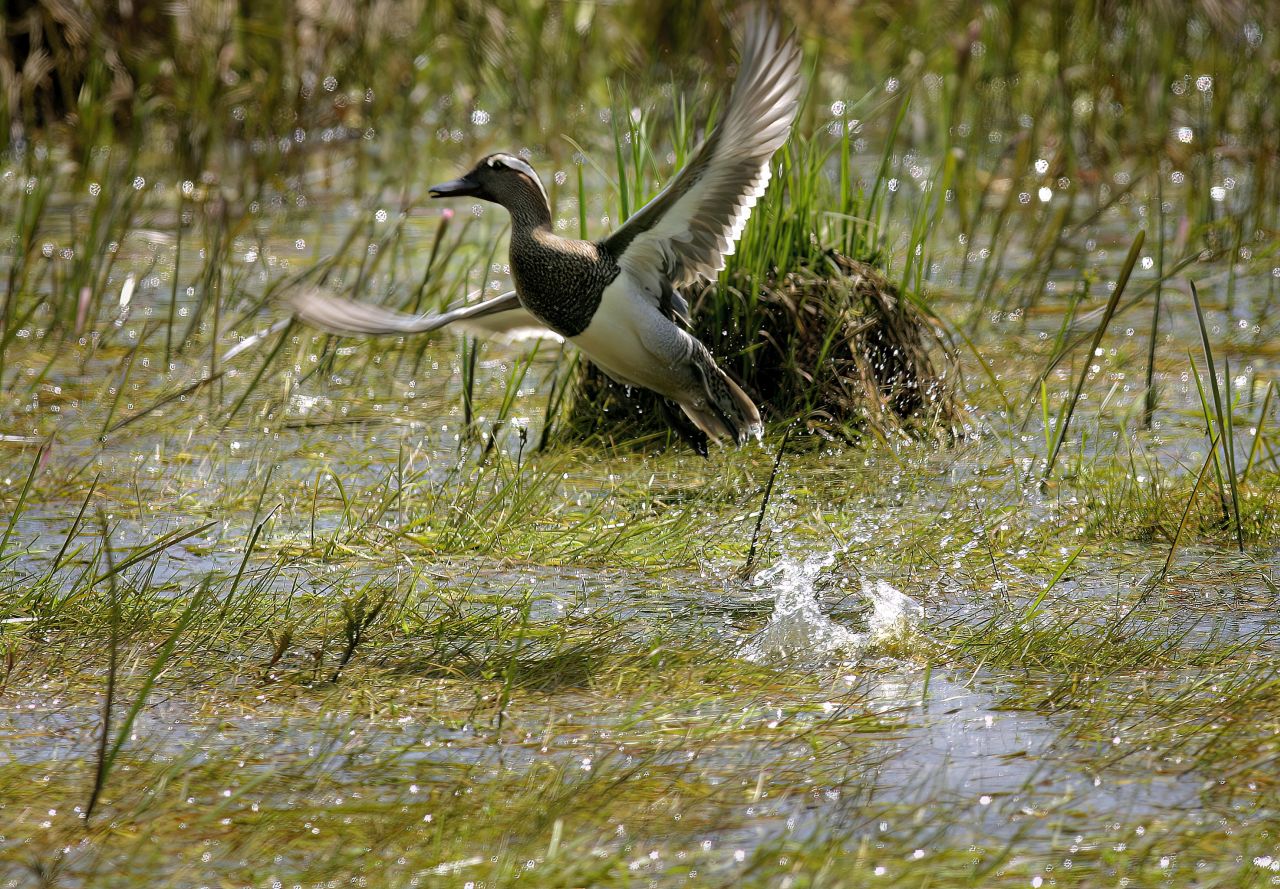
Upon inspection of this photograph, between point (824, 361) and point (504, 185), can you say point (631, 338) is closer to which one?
point (504, 185)

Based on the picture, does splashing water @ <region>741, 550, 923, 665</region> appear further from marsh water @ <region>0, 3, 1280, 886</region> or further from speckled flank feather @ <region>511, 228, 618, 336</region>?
speckled flank feather @ <region>511, 228, 618, 336</region>

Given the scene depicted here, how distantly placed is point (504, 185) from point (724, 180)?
0.72 m

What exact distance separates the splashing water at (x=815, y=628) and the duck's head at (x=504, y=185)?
1.41 metres

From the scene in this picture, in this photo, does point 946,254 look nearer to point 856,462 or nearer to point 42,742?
point 856,462

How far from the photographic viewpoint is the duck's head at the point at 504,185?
4703 millimetres

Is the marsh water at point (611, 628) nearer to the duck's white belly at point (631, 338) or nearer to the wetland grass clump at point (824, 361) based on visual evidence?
the wetland grass clump at point (824, 361)

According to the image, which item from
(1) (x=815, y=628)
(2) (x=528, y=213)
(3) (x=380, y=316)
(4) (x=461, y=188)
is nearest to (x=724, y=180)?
(2) (x=528, y=213)

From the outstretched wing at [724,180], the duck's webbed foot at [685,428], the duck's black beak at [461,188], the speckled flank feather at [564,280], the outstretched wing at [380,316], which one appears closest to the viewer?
the outstretched wing at [724,180]

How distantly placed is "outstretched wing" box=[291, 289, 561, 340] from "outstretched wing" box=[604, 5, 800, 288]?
1.37ft

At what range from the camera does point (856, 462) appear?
4.89 m

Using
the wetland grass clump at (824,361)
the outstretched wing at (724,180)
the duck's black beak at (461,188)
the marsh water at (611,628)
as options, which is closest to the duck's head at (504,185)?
the duck's black beak at (461,188)

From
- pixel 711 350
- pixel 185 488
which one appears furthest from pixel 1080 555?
pixel 185 488

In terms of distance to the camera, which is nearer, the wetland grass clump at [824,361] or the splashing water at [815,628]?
the splashing water at [815,628]

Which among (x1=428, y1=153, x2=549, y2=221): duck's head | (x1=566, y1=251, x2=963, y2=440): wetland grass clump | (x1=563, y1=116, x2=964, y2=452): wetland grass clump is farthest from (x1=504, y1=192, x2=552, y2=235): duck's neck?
(x1=566, y1=251, x2=963, y2=440): wetland grass clump
